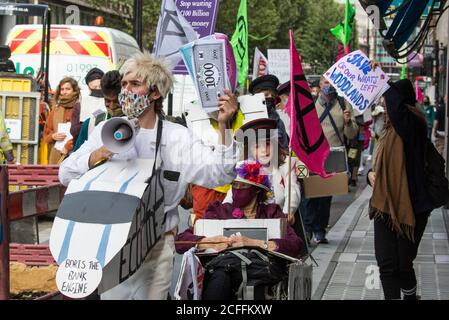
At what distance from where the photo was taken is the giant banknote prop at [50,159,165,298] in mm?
5023

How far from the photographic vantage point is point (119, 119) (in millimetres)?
5312

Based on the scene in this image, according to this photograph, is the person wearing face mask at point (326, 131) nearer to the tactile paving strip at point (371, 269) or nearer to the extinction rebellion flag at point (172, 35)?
the tactile paving strip at point (371, 269)

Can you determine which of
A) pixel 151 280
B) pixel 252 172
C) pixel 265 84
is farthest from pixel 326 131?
pixel 151 280

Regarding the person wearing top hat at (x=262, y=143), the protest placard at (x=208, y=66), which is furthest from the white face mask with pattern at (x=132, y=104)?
the protest placard at (x=208, y=66)

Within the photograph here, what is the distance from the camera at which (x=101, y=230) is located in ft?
16.6

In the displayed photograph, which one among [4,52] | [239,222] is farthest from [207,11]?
[239,222]

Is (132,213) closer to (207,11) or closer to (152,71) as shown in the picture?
(152,71)

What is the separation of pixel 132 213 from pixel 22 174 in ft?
9.96

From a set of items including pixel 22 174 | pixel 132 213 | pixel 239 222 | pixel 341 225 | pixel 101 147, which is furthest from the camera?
pixel 341 225

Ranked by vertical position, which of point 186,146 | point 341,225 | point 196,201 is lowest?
point 341,225

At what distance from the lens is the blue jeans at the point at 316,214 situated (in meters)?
12.8

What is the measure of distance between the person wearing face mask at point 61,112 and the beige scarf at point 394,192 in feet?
16.6

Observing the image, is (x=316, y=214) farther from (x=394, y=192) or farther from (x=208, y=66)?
(x=394, y=192)

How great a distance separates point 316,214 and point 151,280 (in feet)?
24.3
